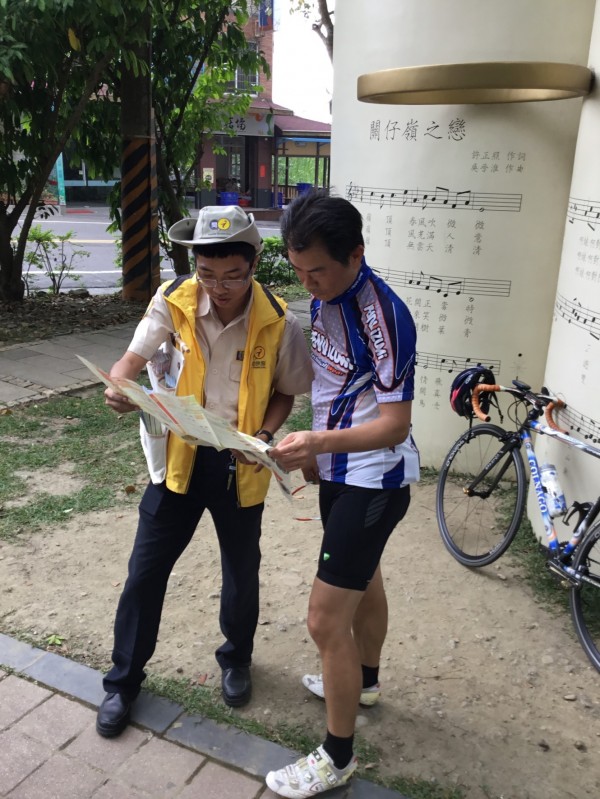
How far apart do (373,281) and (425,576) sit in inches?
79.8

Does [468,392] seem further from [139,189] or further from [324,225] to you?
[139,189]

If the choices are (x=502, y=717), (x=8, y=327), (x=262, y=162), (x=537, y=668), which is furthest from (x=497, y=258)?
(x=262, y=162)

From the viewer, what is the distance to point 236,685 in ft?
8.36

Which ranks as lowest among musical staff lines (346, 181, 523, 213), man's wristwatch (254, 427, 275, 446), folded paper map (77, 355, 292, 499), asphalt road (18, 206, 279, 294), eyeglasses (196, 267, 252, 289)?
asphalt road (18, 206, 279, 294)

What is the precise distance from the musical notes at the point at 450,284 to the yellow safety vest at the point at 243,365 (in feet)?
7.42

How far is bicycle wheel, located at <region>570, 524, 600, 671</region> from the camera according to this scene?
9.25ft

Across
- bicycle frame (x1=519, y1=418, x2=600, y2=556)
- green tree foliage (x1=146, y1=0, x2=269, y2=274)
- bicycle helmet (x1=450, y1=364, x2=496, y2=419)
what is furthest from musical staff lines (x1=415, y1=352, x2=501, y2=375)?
green tree foliage (x1=146, y1=0, x2=269, y2=274)

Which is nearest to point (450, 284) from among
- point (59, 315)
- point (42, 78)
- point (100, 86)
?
point (59, 315)

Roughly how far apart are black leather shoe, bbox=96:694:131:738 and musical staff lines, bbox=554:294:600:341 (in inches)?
96.8

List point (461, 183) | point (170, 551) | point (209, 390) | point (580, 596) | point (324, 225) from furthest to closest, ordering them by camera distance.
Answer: point (461, 183)
point (580, 596)
point (170, 551)
point (209, 390)
point (324, 225)

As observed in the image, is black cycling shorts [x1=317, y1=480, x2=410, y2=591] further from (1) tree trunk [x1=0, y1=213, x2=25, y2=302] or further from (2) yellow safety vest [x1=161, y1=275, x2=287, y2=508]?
(1) tree trunk [x1=0, y1=213, x2=25, y2=302]

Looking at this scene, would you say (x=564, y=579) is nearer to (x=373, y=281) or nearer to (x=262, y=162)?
(x=373, y=281)

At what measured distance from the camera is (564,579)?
2.96 metres

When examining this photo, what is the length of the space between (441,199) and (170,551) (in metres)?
2.80
